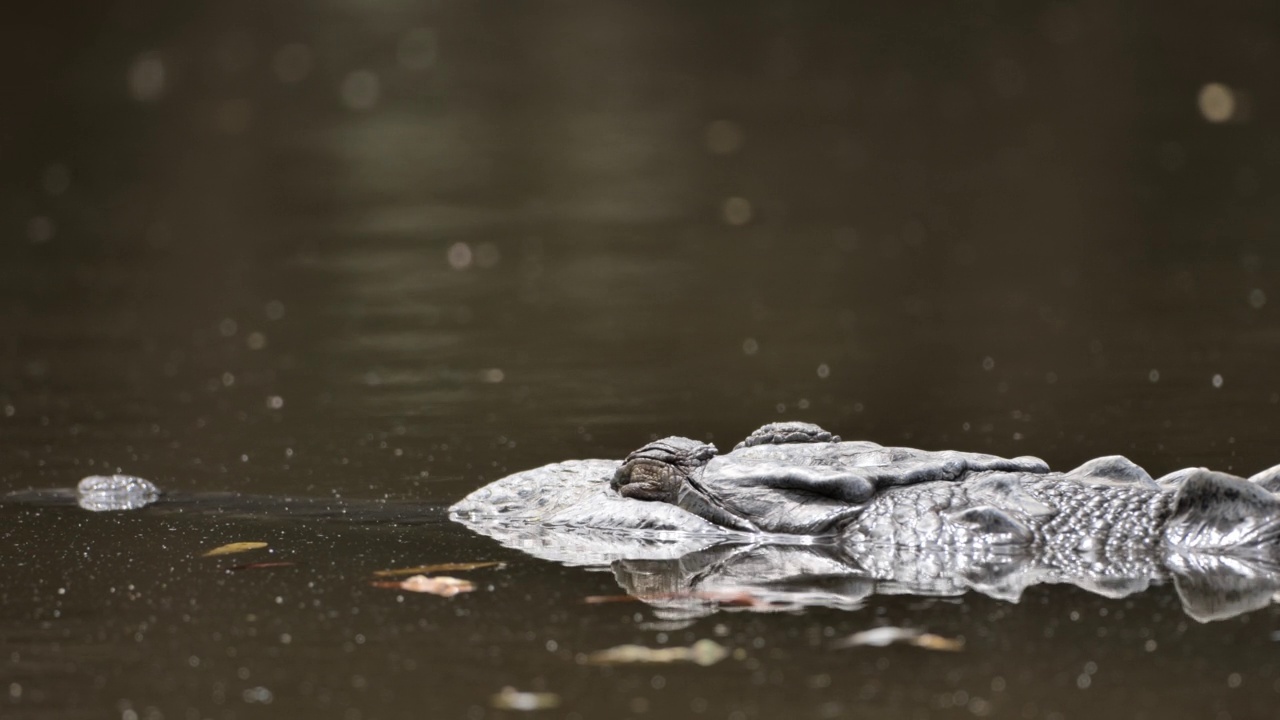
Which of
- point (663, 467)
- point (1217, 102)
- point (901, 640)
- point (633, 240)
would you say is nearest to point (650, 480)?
point (663, 467)

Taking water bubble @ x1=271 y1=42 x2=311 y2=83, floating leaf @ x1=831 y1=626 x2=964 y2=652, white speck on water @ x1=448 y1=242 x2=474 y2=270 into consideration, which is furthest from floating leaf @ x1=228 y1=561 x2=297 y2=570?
water bubble @ x1=271 y1=42 x2=311 y2=83

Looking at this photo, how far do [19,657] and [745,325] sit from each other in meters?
7.91

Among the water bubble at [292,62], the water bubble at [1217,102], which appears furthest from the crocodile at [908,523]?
the water bubble at [292,62]

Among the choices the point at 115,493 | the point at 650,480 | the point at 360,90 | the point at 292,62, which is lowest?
the point at 115,493

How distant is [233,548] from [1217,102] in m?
20.0

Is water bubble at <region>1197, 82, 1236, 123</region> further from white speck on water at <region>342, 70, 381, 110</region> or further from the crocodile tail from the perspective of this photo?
the crocodile tail

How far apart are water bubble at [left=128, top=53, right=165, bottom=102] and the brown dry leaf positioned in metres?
25.4

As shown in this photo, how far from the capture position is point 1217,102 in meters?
24.2

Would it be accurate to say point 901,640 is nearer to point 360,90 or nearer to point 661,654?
point 661,654

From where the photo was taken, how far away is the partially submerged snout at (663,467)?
6.96 m

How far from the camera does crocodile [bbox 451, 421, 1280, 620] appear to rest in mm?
6098

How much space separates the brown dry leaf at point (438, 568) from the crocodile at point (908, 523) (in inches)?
11.2

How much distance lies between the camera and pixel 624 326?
13109mm

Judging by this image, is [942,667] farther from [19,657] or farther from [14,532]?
[14,532]
